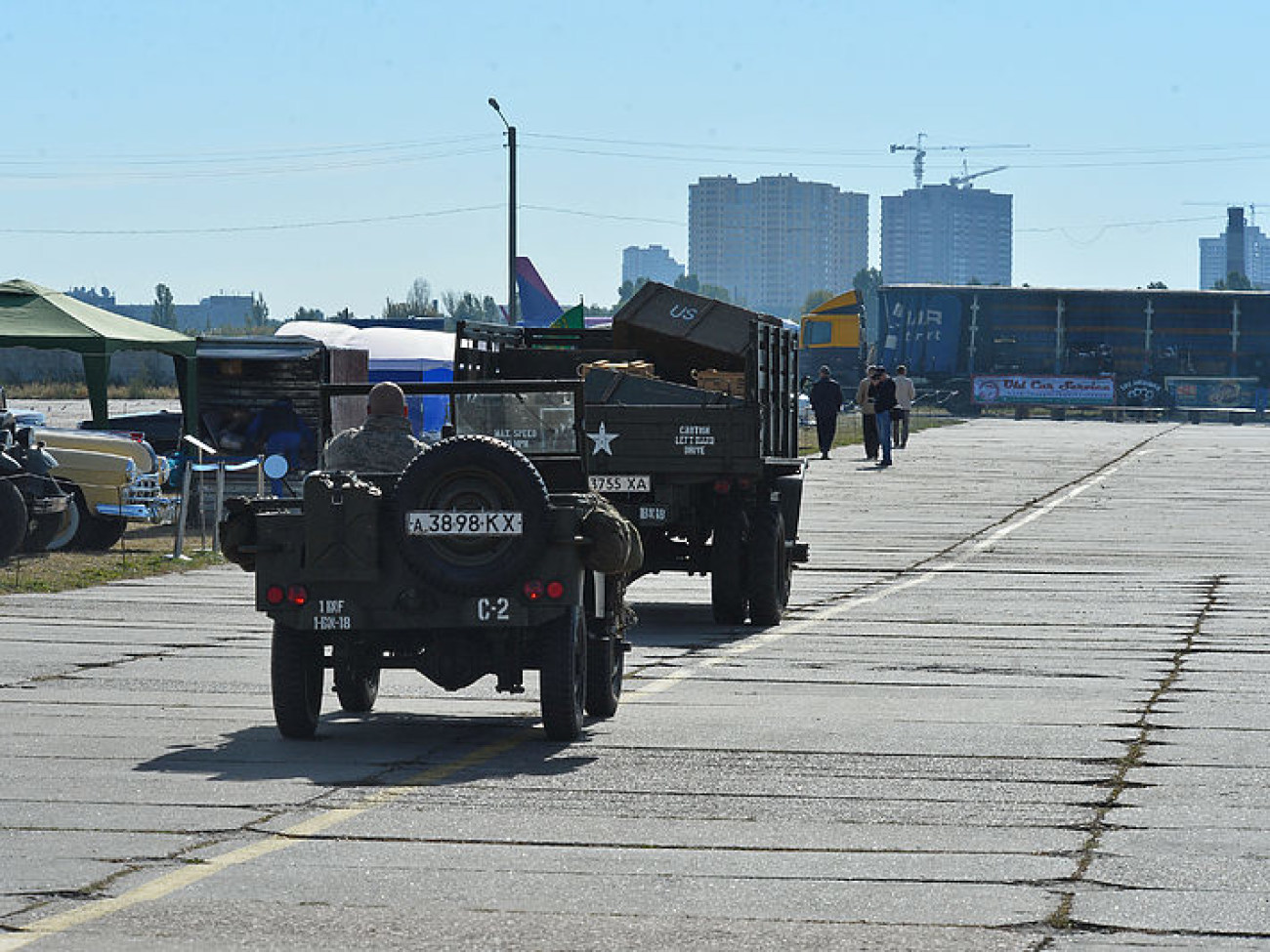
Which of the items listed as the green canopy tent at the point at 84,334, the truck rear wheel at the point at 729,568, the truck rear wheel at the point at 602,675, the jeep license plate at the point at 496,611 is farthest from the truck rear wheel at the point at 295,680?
the green canopy tent at the point at 84,334

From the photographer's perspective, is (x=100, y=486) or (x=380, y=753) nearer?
(x=380, y=753)

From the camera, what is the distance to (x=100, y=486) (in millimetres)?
25797

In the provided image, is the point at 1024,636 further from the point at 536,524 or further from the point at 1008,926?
the point at 1008,926

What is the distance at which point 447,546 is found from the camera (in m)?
11.0

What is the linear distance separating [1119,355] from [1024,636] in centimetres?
6828

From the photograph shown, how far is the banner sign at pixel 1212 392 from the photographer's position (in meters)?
84.2

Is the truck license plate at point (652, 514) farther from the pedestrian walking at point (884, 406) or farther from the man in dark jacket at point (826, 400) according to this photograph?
the man in dark jacket at point (826, 400)

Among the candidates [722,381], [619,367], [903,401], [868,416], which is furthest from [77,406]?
[722,381]

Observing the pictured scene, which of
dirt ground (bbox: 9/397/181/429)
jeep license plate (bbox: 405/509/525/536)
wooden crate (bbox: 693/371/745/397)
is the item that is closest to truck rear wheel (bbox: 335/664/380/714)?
jeep license plate (bbox: 405/509/525/536)

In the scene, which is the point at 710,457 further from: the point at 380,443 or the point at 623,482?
the point at 380,443

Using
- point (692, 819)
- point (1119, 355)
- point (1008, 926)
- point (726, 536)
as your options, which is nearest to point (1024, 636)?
point (726, 536)

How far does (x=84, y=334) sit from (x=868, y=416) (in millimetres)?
23145

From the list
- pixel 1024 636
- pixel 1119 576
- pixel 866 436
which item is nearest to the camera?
pixel 1024 636

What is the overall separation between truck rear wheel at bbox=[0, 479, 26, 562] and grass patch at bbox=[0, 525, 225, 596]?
242 mm
